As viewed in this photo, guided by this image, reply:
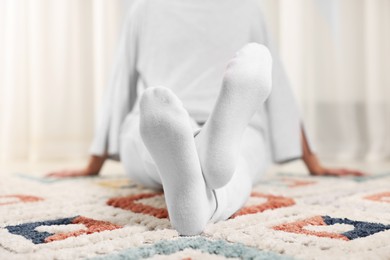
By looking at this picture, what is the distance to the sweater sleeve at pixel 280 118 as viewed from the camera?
1.13 meters

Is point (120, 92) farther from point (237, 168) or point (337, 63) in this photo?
point (337, 63)

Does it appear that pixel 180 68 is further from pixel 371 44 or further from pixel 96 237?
pixel 371 44

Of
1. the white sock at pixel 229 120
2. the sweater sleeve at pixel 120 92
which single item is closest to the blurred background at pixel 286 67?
the sweater sleeve at pixel 120 92

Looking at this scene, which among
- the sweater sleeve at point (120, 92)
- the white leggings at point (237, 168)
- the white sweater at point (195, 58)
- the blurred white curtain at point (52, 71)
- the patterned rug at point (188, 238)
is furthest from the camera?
the blurred white curtain at point (52, 71)

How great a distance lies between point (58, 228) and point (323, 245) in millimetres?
334

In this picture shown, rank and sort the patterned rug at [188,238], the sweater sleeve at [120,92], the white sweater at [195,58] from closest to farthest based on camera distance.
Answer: the patterned rug at [188,238], the white sweater at [195,58], the sweater sleeve at [120,92]

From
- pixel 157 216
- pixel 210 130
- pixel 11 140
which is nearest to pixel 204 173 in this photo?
pixel 210 130

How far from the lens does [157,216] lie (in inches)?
29.6

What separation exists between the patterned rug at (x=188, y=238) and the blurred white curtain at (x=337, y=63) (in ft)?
3.63

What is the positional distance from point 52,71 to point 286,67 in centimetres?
99

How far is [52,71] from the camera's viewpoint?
7.22ft

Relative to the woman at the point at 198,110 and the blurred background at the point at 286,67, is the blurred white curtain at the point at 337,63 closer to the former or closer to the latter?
the blurred background at the point at 286,67

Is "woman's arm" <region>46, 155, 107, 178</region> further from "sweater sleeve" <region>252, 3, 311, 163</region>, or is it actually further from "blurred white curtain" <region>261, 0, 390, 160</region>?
"blurred white curtain" <region>261, 0, 390, 160</region>

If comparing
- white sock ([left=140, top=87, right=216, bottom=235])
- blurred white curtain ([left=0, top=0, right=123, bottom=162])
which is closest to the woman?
white sock ([left=140, top=87, right=216, bottom=235])
